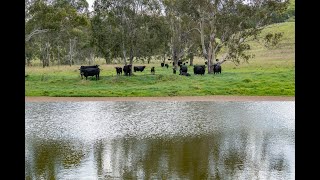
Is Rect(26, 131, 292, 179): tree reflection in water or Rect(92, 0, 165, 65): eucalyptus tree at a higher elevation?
Rect(92, 0, 165, 65): eucalyptus tree

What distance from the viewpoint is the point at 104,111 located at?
1872cm

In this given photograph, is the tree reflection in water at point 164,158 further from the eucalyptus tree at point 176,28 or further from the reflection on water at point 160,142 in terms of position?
the eucalyptus tree at point 176,28

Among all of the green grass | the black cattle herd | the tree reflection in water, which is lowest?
the tree reflection in water

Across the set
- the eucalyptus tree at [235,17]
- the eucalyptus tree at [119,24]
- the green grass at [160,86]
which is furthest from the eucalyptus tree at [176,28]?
the green grass at [160,86]

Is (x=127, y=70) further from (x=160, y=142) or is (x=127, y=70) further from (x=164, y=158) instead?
(x=164, y=158)

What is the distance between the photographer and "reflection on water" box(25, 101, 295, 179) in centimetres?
871

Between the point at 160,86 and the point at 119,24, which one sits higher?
the point at 119,24

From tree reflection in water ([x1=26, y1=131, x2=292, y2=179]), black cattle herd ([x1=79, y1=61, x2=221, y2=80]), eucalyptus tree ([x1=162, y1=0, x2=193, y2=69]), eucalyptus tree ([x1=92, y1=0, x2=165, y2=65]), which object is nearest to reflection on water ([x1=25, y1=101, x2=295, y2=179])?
tree reflection in water ([x1=26, y1=131, x2=292, y2=179])

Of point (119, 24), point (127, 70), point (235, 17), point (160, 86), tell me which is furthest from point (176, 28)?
point (160, 86)

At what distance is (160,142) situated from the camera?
11797 mm

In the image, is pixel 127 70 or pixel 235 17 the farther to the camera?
pixel 235 17

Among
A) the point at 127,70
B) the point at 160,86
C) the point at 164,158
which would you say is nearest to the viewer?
the point at 164,158

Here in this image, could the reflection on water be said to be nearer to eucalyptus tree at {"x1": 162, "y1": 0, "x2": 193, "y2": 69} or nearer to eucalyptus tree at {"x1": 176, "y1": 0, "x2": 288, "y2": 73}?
eucalyptus tree at {"x1": 176, "y1": 0, "x2": 288, "y2": 73}

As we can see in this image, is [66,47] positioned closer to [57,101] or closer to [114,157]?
[57,101]
